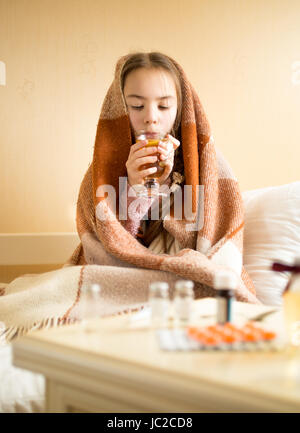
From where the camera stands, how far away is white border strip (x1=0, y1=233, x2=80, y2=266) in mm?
1702

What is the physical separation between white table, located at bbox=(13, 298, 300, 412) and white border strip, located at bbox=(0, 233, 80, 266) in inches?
45.6

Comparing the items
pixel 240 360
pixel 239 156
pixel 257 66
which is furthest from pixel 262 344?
pixel 257 66

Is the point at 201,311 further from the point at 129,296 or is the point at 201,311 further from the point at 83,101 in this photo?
the point at 83,101

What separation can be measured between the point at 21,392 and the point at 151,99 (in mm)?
797

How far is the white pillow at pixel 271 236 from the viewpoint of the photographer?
1.19m

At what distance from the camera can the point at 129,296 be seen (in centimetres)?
100

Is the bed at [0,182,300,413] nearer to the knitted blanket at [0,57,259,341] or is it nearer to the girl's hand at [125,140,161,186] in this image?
the knitted blanket at [0,57,259,341]

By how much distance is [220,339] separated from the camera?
517 mm

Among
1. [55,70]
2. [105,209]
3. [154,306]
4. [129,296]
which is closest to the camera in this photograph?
[154,306]

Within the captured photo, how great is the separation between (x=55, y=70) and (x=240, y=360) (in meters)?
1.53

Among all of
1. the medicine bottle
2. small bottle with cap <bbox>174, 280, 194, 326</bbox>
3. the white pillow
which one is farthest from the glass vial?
the white pillow

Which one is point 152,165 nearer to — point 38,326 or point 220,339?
point 38,326

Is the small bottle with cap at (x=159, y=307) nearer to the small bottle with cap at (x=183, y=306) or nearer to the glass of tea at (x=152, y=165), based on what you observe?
the small bottle with cap at (x=183, y=306)

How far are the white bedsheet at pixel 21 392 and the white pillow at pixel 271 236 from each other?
1.97 ft
